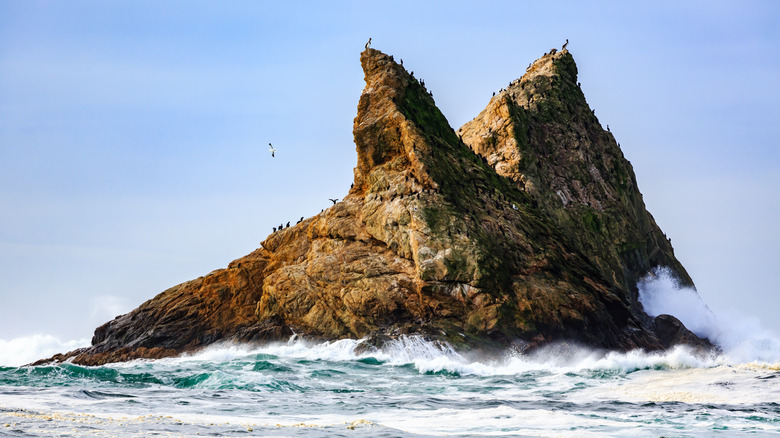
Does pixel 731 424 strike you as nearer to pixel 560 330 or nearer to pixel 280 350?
pixel 560 330

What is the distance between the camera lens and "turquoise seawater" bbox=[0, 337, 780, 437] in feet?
62.8

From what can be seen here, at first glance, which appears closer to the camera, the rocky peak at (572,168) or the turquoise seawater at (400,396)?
the turquoise seawater at (400,396)

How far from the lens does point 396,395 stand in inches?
1051

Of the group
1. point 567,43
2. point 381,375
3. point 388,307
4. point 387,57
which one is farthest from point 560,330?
point 567,43

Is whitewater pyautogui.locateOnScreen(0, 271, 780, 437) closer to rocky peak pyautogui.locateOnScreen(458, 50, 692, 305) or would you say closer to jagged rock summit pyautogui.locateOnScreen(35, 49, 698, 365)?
jagged rock summit pyautogui.locateOnScreen(35, 49, 698, 365)

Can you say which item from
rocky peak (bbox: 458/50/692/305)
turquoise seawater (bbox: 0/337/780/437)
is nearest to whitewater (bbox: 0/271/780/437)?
turquoise seawater (bbox: 0/337/780/437)

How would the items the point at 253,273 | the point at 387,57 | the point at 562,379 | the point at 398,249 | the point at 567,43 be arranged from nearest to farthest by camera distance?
1. the point at 562,379
2. the point at 398,249
3. the point at 253,273
4. the point at 387,57
5. the point at 567,43

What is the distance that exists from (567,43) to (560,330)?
149 ft

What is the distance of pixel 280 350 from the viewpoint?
4112 cm

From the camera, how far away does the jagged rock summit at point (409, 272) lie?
40.0 meters

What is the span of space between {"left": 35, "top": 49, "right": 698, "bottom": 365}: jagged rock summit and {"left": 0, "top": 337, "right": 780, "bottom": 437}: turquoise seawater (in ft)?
7.55

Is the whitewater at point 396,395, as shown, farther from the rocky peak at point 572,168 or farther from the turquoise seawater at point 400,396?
the rocky peak at point 572,168

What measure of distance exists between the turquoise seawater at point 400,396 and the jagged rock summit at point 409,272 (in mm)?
2302

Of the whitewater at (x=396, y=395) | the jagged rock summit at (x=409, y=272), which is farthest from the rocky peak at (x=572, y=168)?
the whitewater at (x=396, y=395)
